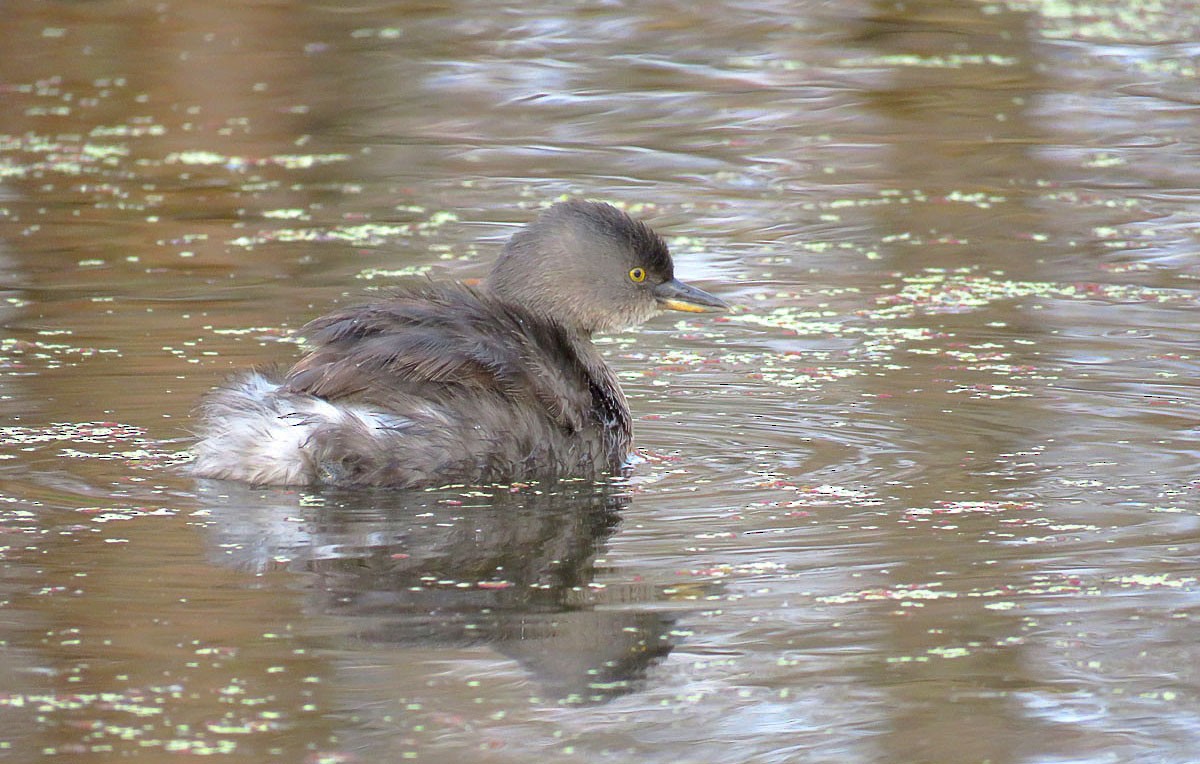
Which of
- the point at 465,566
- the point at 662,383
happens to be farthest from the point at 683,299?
the point at 465,566

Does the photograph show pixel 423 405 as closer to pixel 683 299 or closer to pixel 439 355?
pixel 439 355

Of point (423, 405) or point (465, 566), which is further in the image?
point (423, 405)

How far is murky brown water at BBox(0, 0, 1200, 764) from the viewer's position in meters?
4.28

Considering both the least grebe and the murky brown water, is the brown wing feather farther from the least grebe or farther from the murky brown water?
the murky brown water

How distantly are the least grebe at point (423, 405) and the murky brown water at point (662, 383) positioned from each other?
126 millimetres

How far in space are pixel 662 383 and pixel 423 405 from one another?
157cm

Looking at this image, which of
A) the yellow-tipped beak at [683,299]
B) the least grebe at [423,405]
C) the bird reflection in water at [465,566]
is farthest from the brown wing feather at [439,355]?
the yellow-tipped beak at [683,299]

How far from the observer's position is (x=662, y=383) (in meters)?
7.37

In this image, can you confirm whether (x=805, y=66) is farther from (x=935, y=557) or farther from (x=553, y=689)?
(x=553, y=689)

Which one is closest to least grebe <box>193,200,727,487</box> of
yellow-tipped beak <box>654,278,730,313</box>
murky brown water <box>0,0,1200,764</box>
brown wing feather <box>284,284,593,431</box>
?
brown wing feather <box>284,284,593,431</box>

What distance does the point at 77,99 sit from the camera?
40.2 feet

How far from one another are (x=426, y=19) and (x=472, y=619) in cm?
990

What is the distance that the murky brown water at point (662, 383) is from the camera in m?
4.28

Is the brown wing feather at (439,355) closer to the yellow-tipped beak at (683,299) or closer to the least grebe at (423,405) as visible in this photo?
the least grebe at (423,405)
